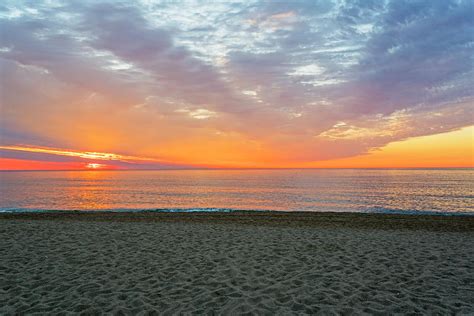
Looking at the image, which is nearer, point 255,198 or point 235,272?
point 235,272

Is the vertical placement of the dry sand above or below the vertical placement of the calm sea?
above

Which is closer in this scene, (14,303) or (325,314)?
(325,314)

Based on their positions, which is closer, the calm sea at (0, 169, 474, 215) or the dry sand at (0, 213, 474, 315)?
the dry sand at (0, 213, 474, 315)

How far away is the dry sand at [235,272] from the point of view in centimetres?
598

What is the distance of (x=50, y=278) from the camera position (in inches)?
292

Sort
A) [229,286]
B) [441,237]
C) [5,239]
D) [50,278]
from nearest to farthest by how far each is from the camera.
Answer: [229,286]
[50,278]
[5,239]
[441,237]

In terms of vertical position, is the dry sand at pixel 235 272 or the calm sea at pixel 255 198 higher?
the dry sand at pixel 235 272

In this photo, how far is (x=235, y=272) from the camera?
793 centimetres

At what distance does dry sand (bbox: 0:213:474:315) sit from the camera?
598 centimetres

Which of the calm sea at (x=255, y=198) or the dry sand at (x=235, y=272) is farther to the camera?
the calm sea at (x=255, y=198)

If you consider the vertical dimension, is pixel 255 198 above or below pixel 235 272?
below

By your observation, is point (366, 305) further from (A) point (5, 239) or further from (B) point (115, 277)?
(A) point (5, 239)

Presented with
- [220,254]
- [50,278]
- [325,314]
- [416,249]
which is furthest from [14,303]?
[416,249]

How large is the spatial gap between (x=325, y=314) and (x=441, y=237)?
35.1 ft
